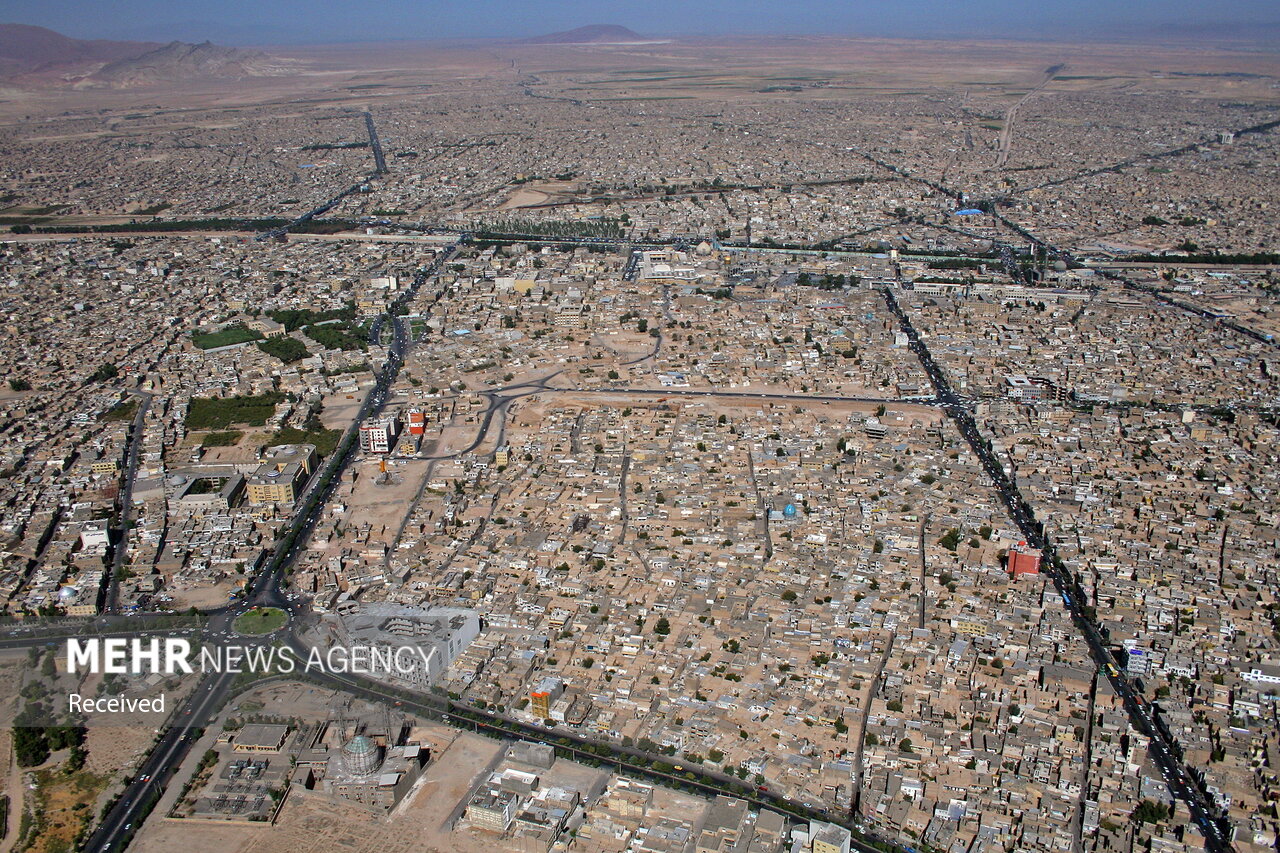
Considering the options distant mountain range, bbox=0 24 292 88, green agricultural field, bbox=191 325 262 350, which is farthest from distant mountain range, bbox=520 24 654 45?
green agricultural field, bbox=191 325 262 350

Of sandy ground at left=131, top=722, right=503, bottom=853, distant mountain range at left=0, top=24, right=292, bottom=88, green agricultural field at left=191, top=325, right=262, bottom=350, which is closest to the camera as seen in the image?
sandy ground at left=131, top=722, right=503, bottom=853

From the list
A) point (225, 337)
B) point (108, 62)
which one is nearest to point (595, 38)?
point (108, 62)

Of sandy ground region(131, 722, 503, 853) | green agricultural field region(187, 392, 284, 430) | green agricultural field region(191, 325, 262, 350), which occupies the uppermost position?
green agricultural field region(191, 325, 262, 350)

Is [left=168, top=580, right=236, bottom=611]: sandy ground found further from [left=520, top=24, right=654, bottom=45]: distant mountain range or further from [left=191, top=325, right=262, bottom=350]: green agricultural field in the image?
[left=520, top=24, right=654, bottom=45]: distant mountain range

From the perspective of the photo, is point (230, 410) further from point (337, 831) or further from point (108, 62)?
point (108, 62)

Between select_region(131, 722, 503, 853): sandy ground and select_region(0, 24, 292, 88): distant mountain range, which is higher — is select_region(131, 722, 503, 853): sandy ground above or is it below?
below

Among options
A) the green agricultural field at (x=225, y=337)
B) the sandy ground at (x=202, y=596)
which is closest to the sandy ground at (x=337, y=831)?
Result: the sandy ground at (x=202, y=596)

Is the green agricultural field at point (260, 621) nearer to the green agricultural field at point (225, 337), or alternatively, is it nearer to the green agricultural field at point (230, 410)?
the green agricultural field at point (230, 410)

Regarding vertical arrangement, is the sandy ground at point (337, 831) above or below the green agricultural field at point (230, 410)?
below
